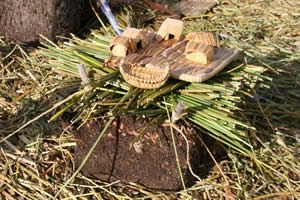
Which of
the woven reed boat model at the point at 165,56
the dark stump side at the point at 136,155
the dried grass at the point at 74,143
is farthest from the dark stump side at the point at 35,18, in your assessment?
the dark stump side at the point at 136,155

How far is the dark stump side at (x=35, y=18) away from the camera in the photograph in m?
2.88

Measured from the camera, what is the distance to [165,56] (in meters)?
2.04

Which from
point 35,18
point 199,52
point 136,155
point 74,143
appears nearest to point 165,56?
point 199,52

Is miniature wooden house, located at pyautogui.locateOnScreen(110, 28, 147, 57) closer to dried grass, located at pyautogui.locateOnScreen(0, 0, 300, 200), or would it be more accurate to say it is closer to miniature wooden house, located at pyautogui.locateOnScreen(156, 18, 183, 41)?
miniature wooden house, located at pyautogui.locateOnScreen(156, 18, 183, 41)

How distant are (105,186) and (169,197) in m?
0.32

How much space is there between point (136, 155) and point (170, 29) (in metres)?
0.70

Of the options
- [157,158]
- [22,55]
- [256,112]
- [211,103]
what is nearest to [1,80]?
[22,55]

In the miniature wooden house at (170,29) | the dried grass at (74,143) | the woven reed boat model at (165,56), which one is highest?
the miniature wooden house at (170,29)

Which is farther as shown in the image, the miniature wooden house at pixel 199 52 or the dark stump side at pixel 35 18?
the dark stump side at pixel 35 18

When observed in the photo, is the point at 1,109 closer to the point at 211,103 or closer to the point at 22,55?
the point at 22,55

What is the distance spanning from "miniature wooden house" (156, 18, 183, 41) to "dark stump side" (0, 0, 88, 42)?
42.0 inches

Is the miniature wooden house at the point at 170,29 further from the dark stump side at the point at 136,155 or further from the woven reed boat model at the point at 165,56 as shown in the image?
the dark stump side at the point at 136,155

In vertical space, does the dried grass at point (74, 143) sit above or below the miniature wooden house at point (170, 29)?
below

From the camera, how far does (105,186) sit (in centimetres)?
202
